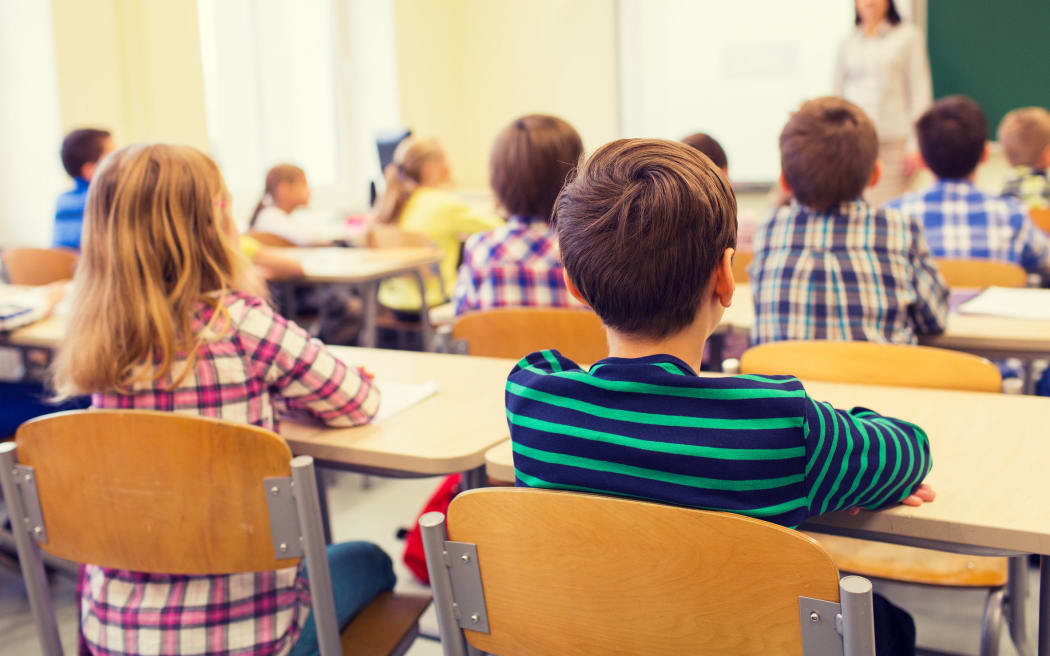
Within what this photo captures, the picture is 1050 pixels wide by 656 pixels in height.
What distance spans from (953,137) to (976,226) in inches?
11.1

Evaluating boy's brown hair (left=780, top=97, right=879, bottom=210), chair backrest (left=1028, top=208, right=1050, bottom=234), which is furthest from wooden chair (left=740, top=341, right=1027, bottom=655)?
chair backrest (left=1028, top=208, right=1050, bottom=234)

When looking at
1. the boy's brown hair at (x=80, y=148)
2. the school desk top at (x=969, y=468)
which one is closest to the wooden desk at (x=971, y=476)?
the school desk top at (x=969, y=468)

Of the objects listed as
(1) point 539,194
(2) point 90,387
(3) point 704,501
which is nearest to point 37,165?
Result: (1) point 539,194

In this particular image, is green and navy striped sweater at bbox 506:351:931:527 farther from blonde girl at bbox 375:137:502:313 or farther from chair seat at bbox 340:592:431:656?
blonde girl at bbox 375:137:502:313

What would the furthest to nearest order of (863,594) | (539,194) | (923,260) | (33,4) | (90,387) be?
(33,4) < (539,194) < (923,260) < (90,387) < (863,594)

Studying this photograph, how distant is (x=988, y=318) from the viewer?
219 cm

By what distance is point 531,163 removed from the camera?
7.83ft

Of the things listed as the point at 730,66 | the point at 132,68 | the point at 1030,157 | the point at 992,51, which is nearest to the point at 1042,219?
the point at 1030,157

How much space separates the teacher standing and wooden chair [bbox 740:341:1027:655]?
11.9 ft

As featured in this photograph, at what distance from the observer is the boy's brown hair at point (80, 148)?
12.2 ft

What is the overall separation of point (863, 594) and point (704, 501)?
0.61 feet

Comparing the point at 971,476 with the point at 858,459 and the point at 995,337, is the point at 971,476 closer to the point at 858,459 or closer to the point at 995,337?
the point at 858,459

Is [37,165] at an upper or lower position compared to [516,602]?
upper

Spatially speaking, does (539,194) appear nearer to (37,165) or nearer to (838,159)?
(838,159)
